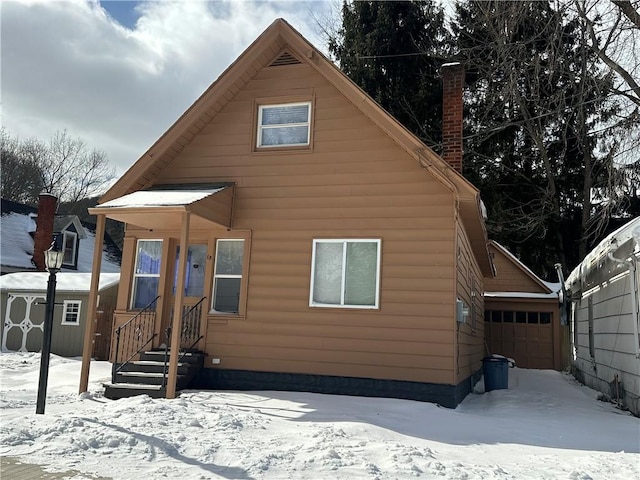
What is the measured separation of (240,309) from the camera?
9.61 meters

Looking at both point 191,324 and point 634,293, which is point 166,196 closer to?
point 191,324

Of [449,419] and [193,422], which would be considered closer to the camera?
[193,422]

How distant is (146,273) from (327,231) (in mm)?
3807

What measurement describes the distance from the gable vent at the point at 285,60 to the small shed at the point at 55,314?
404 inches

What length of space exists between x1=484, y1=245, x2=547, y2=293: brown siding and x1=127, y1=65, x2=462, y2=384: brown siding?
13603 millimetres

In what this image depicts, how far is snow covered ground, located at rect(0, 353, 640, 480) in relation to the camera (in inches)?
191

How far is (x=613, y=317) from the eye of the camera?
10070mm

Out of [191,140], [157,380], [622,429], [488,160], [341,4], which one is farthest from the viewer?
[341,4]

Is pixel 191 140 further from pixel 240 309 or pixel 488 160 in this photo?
pixel 488 160

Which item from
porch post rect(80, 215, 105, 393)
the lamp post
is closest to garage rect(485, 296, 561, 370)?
porch post rect(80, 215, 105, 393)

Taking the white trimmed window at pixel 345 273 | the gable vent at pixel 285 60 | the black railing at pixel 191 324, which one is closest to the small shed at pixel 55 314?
the black railing at pixel 191 324

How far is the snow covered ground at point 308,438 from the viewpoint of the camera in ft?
15.9

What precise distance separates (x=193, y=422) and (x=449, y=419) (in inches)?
138

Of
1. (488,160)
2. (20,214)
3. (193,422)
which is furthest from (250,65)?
(20,214)
